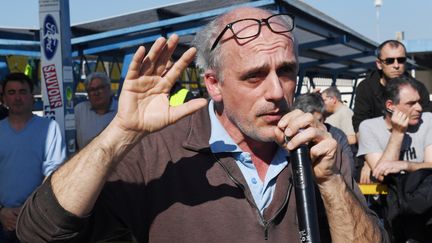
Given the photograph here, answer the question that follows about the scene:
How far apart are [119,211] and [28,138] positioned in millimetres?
3674

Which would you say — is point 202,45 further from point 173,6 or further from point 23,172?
point 173,6

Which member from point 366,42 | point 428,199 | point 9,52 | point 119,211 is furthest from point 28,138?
point 366,42

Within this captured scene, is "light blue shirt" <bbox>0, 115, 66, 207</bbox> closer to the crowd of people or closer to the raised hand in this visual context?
the crowd of people

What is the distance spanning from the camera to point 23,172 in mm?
5324

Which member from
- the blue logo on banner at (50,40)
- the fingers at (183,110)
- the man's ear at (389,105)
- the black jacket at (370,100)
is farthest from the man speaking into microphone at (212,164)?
the black jacket at (370,100)

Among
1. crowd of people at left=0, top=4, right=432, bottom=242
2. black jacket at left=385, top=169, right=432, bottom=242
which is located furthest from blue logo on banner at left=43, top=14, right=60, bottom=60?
crowd of people at left=0, top=4, right=432, bottom=242

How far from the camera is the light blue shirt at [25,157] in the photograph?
5.31 meters

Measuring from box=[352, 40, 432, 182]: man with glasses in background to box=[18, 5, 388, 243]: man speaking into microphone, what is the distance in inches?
151

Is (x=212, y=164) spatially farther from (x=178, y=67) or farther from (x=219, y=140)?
(x=178, y=67)

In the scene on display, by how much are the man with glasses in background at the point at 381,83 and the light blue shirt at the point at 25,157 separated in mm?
2794

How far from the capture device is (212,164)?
6.88 ft

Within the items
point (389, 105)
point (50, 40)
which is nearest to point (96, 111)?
point (50, 40)

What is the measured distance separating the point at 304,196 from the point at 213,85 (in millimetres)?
721

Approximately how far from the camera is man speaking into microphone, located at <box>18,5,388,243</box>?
1821 mm
